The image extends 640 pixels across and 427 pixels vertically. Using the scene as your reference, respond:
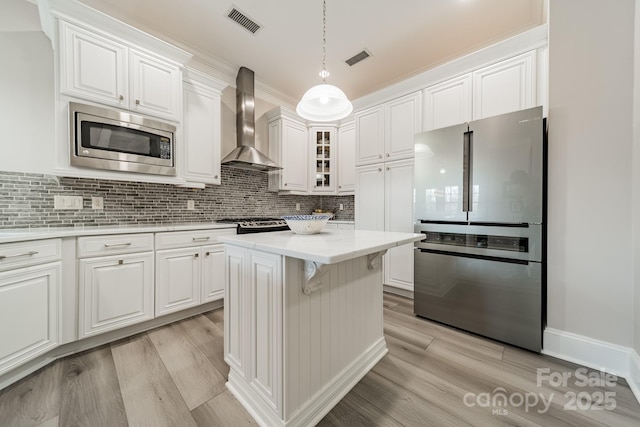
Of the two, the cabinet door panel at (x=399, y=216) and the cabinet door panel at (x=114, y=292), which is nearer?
the cabinet door panel at (x=114, y=292)

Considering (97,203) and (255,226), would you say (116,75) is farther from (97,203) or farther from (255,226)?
(255,226)

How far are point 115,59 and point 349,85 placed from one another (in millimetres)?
2836

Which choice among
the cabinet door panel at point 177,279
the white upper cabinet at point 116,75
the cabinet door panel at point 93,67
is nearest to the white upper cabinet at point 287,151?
the white upper cabinet at point 116,75

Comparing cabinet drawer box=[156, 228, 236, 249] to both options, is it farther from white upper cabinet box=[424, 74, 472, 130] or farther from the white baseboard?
the white baseboard

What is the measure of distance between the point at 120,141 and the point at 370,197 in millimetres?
2658

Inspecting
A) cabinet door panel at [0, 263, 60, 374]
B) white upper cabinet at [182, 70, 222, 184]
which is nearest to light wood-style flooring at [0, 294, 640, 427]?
cabinet door panel at [0, 263, 60, 374]

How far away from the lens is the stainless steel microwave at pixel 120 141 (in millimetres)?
1790

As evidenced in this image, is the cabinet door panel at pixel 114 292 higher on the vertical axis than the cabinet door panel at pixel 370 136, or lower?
lower

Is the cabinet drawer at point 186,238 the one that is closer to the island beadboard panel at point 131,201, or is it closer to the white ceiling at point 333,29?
the island beadboard panel at point 131,201

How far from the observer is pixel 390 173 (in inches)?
113

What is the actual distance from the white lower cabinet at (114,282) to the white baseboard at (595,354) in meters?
3.24

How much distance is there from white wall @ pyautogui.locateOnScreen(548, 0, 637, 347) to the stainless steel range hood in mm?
2828

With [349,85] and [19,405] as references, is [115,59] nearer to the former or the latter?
[19,405]

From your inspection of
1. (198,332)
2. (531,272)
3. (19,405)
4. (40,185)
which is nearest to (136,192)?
(40,185)
